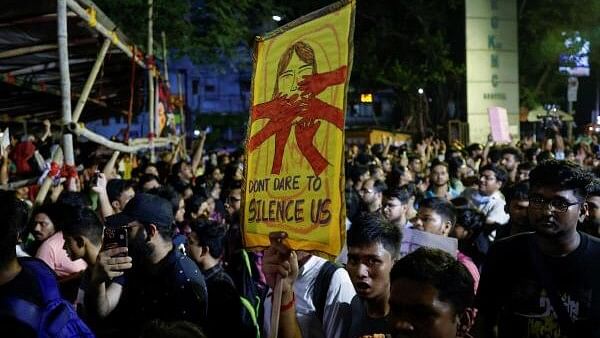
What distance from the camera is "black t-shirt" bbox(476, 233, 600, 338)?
3.07 m

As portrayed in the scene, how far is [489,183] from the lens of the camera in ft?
26.1

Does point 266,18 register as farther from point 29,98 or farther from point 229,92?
point 229,92

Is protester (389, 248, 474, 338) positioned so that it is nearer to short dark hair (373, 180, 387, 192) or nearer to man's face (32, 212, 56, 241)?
man's face (32, 212, 56, 241)

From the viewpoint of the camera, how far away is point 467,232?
620 cm

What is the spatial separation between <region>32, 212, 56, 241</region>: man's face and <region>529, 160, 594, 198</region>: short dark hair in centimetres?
404

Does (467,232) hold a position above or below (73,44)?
below

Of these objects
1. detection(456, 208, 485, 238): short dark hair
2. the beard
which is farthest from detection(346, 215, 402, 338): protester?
detection(456, 208, 485, 238): short dark hair

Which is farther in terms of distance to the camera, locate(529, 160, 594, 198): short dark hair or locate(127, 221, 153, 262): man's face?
locate(127, 221, 153, 262): man's face

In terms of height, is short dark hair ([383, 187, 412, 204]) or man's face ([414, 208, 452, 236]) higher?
short dark hair ([383, 187, 412, 204])

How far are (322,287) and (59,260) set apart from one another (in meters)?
2.41

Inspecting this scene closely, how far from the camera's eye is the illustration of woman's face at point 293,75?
308cm

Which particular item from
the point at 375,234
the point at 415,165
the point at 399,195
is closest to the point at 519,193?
the point at 399,195

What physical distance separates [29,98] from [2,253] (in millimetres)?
9482

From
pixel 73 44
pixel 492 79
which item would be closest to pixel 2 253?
pixel 73 44
